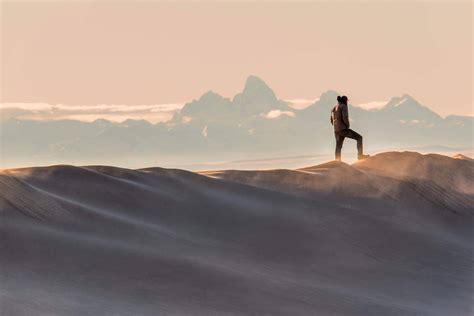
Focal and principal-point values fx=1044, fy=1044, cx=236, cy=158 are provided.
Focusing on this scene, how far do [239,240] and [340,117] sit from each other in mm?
7861

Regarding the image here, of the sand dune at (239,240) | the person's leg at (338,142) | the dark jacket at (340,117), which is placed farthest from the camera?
the person's leg at (338,142)

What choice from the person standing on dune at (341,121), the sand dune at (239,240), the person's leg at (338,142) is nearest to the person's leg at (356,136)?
the person standing on dune at (341,121)

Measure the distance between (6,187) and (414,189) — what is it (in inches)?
505

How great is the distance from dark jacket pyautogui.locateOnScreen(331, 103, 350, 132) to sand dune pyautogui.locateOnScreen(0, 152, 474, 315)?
50.0 inches

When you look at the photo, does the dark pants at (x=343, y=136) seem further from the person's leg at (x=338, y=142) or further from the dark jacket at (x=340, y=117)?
the dark jacket at (x=340, y=117)

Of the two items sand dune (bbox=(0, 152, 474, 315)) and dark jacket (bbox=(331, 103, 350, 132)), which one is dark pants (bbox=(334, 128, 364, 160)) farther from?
sand dune (bbox=(0, 152, 474, 315))

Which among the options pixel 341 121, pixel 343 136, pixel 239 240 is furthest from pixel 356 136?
pixel 239 240

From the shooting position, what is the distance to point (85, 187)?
1085 inches

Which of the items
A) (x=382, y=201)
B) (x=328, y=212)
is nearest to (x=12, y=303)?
(x=328, y=212)

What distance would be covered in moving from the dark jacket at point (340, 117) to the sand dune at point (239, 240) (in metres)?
1.27

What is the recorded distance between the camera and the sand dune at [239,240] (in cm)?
2130

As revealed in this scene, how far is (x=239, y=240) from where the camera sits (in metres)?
26.0

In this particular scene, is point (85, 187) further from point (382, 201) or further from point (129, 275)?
point (382, 201)

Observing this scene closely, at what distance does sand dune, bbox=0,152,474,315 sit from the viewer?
21297 millimetres
